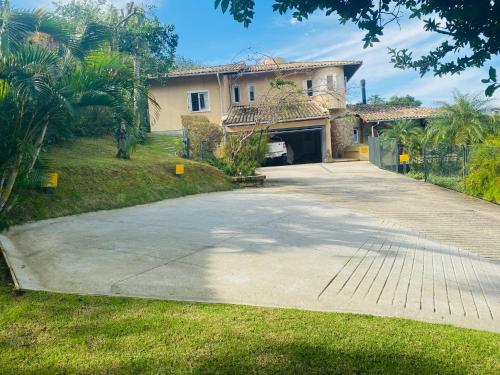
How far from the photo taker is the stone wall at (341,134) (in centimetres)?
2800

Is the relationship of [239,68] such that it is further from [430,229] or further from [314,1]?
[314,1]

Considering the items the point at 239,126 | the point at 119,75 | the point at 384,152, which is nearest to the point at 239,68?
the point at 239,126

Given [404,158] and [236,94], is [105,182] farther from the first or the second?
[236,94]

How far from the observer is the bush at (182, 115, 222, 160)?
60.7 feet

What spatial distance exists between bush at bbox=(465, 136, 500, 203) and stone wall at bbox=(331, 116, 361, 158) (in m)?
15.0

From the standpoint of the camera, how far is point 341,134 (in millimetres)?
28281

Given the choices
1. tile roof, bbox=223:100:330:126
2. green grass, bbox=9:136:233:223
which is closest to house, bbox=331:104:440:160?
tile roof, bbox=223:100:330:126

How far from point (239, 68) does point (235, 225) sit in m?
21.1

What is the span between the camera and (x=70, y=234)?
7.04m

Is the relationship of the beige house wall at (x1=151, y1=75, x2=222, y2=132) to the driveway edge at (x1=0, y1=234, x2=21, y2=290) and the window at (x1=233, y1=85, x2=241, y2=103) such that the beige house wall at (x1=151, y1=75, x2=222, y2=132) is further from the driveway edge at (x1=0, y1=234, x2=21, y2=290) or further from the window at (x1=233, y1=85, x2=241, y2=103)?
the driveway edge at (x1=0, y1=234, x2=21, y2=290)

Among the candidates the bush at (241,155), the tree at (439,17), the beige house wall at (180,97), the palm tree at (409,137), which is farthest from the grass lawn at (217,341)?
the beige house wall at (180,97)

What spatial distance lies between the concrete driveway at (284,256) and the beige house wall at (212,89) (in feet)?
60.9

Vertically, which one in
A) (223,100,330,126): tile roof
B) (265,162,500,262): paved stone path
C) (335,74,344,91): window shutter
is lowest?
(265,162,500,262): paved stone path

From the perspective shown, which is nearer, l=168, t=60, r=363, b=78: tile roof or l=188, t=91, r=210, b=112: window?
l=168, t=60, r=363, b=78: tile roof
